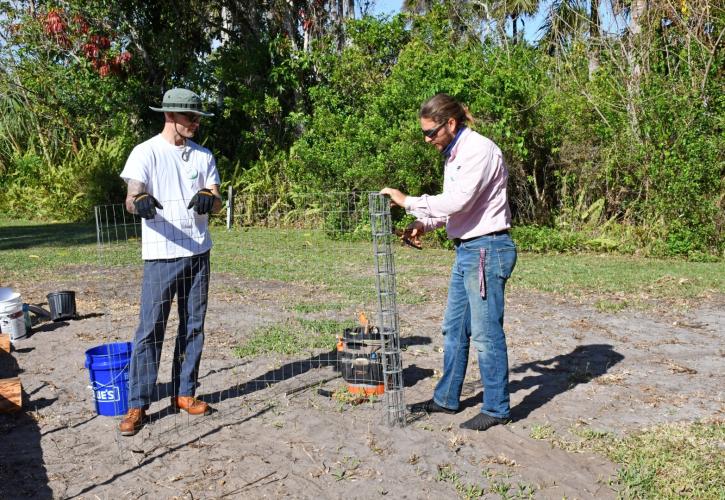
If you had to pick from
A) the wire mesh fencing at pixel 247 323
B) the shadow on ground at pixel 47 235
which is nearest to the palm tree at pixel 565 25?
the wire mesh fencing at pixel 247 323

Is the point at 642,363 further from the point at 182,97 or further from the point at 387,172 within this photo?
the point at 387,172

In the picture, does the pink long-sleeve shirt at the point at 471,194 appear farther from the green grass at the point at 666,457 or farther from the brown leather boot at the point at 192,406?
the brown leather boot at the point at 192,406

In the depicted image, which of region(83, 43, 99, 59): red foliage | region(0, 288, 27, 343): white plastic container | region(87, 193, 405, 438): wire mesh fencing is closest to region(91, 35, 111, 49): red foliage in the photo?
region(83, 43, 99, 59): red foliage

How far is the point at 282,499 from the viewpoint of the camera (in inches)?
156

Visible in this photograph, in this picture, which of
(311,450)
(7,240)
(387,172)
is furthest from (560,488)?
(7,240)

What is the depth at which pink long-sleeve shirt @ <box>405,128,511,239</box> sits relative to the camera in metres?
4.50

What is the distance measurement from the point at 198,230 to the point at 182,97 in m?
0.84

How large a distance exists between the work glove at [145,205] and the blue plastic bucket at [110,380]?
3.87 feet

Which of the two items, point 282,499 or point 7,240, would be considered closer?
point 282,499

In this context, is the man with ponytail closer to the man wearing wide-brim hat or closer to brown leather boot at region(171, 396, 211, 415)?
the man wearing wide-brim hat

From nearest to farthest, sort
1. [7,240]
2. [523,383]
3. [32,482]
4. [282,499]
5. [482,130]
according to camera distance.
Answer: [282,499] < [32,482] < [523,383] < [482,130] < [7,240]

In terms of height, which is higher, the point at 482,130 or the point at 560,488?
the point at 482,130

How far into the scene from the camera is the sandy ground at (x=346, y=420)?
13.6 ft

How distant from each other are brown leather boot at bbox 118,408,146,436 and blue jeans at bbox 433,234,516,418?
1986 mm
